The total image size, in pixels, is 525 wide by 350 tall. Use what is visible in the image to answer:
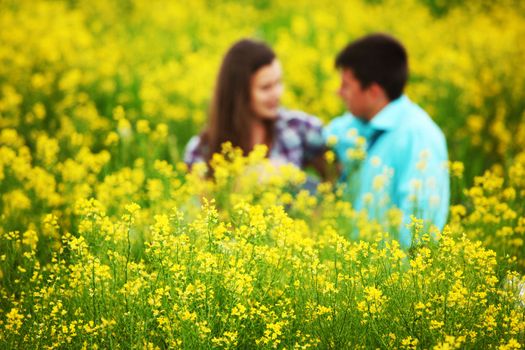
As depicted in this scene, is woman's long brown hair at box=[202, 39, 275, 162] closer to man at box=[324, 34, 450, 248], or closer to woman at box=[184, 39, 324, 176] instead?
woman at box=[184, 39, 324, 176]

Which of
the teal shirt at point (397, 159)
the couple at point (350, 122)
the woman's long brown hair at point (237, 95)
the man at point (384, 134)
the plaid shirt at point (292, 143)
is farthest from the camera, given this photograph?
the plaid shirt at point (292, 143)

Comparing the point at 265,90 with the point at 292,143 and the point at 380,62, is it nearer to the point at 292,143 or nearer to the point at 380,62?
the point at 292,143

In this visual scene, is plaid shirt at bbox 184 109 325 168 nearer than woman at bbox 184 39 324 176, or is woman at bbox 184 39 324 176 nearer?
woman at bbox 184 39 324 176

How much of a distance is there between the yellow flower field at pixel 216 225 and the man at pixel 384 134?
224 mm

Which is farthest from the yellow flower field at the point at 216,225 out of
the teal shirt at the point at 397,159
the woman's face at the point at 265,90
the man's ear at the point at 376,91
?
the man's ear at the point at 376,91

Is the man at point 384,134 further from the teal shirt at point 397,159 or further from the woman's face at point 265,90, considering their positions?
the woman's face at point 265,90

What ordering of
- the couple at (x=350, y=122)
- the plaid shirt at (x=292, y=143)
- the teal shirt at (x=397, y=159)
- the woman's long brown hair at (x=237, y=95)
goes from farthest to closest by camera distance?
1. the plaid shirt at (x=292, y=143)
2. the woman's long brown hair at (x=237, y=95)
3. the couple at (x=350, y=122)
4. the teal shirt at (x=397, y=159)

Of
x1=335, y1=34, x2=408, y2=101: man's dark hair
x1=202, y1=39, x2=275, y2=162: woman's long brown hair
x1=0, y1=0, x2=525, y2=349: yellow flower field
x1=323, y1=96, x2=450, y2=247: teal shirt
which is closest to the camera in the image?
x1=0, y1=0, x2=525, y2=349: yellow flower field

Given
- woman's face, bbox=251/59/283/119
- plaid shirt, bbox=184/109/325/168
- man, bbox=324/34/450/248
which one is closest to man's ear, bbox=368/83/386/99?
man, bbox=324/34/450/248

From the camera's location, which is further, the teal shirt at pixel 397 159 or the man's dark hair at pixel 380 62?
the man's dark hair at pixel 380 62

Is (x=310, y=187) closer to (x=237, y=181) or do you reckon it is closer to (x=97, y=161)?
(x=237, y=181)

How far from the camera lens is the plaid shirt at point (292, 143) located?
4.92 m

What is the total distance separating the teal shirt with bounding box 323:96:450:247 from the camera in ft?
13.5

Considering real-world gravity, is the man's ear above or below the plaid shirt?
above
